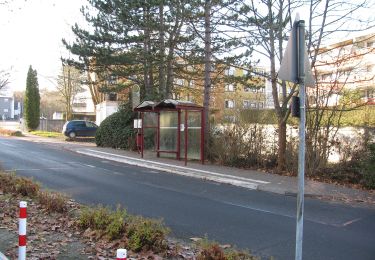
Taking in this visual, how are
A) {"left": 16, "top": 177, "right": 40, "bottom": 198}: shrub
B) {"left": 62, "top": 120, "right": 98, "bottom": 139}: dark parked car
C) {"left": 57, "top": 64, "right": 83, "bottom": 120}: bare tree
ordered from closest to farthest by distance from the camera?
{"left": 16, "top": 177, "right": 40, "bottom": 198}: shrub, {"left": 62, "top": 120, "right": 98, "bottom": 139}: dark parked car, {"left": 57, "top": 64, "right": 83, "bottom": 120}: bare tree

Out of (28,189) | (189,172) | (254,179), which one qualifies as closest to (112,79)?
(189,172)

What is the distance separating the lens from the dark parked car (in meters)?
38.7

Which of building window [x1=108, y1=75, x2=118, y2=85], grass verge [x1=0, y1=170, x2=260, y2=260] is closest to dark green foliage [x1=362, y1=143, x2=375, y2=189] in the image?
grass verge [x1=0, y1=170, x2=260, y2=260]

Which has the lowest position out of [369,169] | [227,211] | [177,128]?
[227,211]

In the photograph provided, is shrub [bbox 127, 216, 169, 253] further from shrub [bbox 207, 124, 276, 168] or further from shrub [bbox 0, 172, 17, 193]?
shrub [bbox 207, 124, 276, 168]

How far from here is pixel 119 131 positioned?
1043 inches

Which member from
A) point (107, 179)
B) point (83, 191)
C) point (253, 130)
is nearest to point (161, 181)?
point (107, 179)

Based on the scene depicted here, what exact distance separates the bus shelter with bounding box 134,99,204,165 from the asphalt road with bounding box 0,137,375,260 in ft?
12.1

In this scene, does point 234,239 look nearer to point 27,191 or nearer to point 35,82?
point 27,191

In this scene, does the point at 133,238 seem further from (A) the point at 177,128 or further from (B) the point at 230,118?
(A) the point at 177,128

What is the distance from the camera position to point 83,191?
1171cm

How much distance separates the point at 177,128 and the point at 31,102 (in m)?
33.8

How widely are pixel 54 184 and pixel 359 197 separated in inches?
336

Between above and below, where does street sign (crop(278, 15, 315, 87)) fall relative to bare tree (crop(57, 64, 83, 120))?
below
